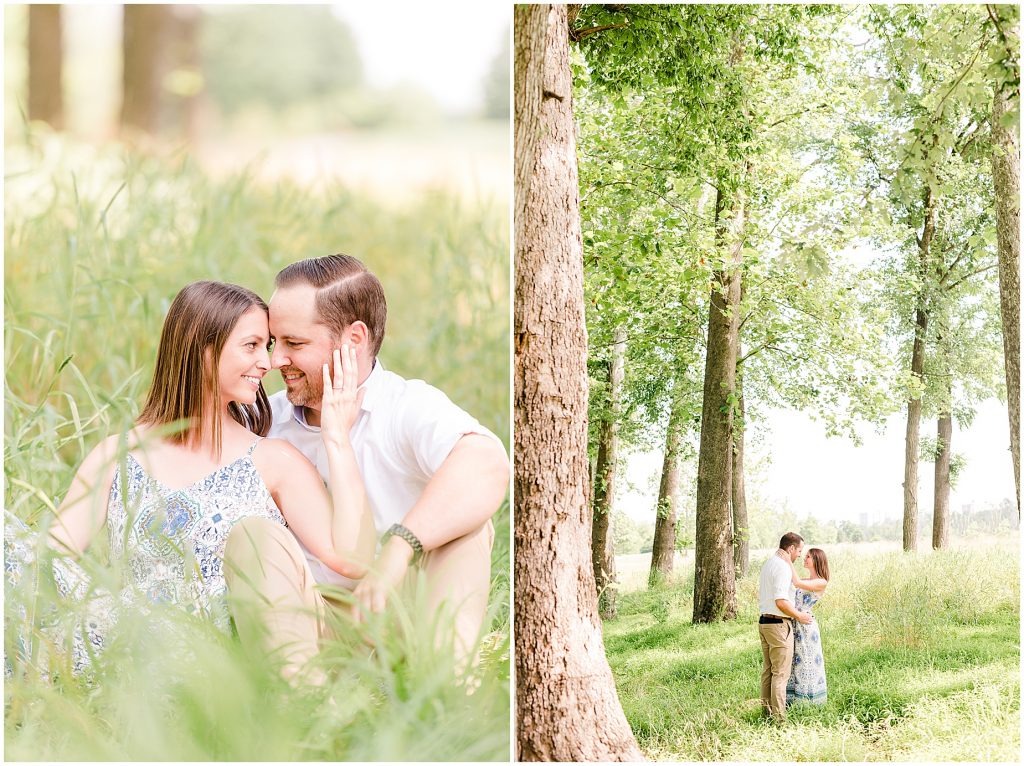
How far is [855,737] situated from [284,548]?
312 cm

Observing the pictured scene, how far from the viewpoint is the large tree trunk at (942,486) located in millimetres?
4426

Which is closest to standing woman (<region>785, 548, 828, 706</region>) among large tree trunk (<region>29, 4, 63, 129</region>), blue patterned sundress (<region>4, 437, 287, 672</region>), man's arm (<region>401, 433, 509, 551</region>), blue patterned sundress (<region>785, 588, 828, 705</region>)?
blue patterned sundress (<region>785, 588, 828, 705</region>)

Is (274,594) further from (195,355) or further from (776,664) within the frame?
(776,664)

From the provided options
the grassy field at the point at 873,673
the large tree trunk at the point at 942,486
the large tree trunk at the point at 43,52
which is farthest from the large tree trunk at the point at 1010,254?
the large tree trunk at the point at 43,52

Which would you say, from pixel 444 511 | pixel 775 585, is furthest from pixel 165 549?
pixel 775 585

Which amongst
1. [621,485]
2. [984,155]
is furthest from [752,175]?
[621,485]

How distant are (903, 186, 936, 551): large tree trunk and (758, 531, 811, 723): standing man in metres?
0.56

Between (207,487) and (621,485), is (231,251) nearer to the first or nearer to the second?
(207,487)

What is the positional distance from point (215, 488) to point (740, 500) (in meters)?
3.30

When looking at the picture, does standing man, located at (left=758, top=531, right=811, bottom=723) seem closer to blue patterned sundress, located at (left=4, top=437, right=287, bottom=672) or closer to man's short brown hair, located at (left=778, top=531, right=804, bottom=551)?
man's short brown hair, located at (left=778, top=531, right=804, bottom=551)

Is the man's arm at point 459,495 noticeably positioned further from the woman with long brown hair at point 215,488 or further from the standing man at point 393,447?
the woman with long brown hair at point 215,488

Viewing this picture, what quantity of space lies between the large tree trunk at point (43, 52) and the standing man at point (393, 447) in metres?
1.07

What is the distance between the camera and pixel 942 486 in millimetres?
4449

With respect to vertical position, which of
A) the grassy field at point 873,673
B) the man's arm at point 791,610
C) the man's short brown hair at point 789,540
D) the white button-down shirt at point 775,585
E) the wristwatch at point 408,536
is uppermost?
the wristwatch at point 408,536
